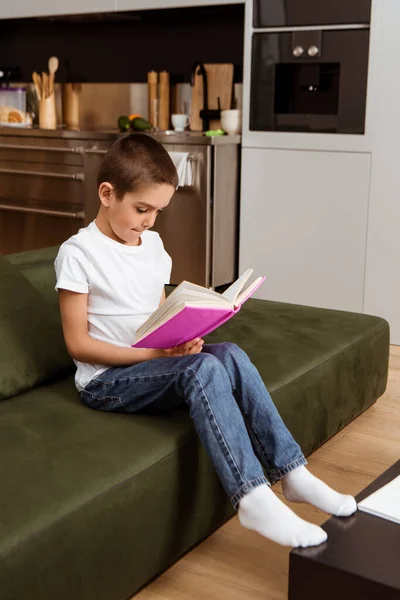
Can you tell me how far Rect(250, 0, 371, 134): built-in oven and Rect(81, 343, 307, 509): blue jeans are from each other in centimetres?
219

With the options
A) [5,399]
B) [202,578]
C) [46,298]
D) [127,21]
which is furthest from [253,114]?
[202,578]

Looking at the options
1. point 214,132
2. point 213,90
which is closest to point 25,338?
point 214,132

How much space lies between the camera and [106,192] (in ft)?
6.38

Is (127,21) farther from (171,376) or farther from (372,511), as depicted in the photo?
(372,511)

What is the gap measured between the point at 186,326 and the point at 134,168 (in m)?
0.40

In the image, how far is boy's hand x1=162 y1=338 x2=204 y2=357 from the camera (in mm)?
1948

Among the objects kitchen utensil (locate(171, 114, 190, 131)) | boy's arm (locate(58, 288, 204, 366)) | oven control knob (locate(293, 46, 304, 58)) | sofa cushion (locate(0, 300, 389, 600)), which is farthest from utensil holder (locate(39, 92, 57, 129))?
boy's arm (locate(58, 288, 204, 366))

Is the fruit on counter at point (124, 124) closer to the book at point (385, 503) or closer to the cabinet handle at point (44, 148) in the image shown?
the cabinet handle at point (44, 148)

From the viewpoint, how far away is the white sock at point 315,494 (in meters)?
1.71

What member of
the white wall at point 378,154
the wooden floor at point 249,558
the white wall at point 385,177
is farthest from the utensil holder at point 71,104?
the wooden floor at point 249,558

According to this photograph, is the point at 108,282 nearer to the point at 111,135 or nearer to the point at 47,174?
the point at 111,135

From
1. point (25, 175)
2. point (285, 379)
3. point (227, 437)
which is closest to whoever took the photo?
point (227, 437)

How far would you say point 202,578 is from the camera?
1.87m

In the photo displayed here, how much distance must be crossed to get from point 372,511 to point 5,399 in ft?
3.10
